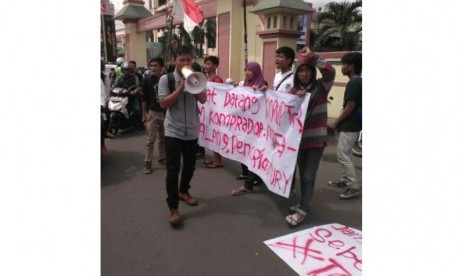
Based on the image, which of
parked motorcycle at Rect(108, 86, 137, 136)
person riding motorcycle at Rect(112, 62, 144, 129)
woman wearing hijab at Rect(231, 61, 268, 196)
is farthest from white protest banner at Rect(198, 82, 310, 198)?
person riding motorcycle at Rect(112, 62, 144, 129)

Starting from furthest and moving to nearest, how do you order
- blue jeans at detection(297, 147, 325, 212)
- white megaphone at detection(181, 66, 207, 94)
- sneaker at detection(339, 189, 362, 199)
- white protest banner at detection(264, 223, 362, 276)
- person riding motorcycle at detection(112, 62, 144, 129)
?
person riding motorcycle at detection(112, 62, 144, 129) < sneaker at detection(339, 189, 362, 199) < blue jeans at detection(297, 147, 325, 212) < white megaphone at detection(181, 66, 207, 94) < white protest banner at detection(264, 223, 362, 276)

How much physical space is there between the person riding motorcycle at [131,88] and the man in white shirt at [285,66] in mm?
4707

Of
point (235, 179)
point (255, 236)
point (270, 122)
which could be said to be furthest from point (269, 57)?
point (255, 236)

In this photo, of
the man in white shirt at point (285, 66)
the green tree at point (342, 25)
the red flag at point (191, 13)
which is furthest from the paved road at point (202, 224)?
the green tree at point (342, 25)

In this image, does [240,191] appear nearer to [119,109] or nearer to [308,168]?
[308,168]

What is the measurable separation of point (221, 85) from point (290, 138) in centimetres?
178

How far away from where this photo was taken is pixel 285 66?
404 cm

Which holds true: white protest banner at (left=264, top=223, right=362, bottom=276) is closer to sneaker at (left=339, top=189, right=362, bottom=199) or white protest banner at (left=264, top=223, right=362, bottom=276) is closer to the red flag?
sneaker at (left=339, top=189, right=362, bottom=199)

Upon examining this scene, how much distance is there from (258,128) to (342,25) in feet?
75.0

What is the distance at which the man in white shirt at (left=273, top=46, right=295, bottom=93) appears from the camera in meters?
3.97

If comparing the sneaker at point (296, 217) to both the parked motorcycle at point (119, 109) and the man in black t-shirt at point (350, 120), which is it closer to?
the man in black t-shirt at point (350, 120)

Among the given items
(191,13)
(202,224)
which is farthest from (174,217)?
(191,13)

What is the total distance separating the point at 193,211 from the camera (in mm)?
3783

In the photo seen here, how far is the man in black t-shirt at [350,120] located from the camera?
4043 mm
